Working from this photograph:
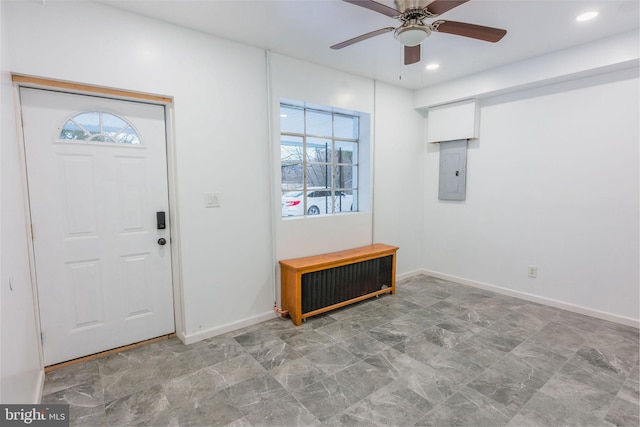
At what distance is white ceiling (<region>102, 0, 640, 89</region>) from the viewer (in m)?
2.31

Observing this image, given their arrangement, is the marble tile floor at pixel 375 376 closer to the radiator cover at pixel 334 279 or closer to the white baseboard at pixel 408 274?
the radiator cover at pixel 334 279

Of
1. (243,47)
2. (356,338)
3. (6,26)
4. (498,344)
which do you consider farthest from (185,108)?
(498,344)

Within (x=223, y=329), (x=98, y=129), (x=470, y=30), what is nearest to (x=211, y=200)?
(x=98, y=129)

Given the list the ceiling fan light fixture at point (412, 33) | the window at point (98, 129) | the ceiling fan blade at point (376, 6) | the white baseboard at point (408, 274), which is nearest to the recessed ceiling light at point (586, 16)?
the ceiling fan light fixture at point (412, 33)

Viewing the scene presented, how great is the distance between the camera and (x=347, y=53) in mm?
3162

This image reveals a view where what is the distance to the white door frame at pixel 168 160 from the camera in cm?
212

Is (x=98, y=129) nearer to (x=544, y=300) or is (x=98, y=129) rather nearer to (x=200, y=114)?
(x=200, y=114)

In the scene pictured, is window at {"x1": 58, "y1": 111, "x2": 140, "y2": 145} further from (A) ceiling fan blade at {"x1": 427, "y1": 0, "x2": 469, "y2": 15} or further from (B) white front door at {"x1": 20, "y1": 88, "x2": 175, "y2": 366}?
(A) ceiling fan blade at {"x1": 427, "y1": 0, "x2": 469, "y2": 15}

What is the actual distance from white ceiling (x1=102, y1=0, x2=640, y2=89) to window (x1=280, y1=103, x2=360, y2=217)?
2.08ft

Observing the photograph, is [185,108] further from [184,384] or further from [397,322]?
[397,322]

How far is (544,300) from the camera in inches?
142

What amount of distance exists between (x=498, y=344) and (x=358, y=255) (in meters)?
1.54

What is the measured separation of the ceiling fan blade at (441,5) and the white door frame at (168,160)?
2.06 metres

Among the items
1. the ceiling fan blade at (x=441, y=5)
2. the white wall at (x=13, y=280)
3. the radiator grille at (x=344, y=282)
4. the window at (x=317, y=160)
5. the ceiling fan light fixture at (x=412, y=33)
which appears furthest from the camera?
the window at (x=317, y=160)
